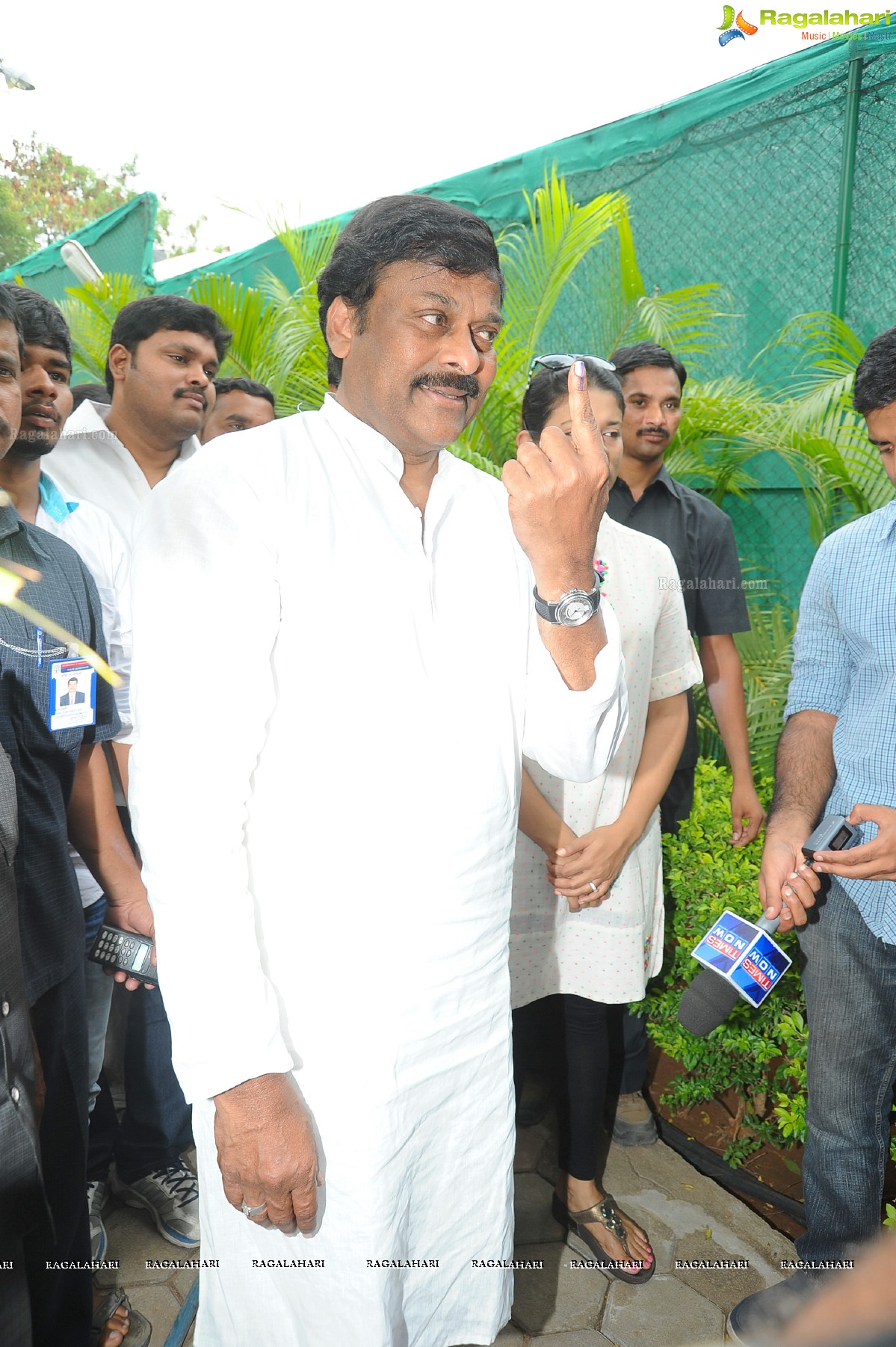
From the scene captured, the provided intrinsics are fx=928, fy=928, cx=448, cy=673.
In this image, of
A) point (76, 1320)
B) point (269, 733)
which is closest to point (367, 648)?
point (269, 733)

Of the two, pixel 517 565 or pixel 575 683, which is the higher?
pixel 517 565

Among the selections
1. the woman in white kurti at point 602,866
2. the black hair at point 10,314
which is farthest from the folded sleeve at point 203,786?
the woman in white kurti at point 602,866

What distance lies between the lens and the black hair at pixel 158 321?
2.97 metres

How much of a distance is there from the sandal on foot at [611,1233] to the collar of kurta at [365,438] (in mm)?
1874

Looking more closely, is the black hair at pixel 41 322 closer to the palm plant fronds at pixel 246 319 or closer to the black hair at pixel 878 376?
the black hair at pixel 878 376

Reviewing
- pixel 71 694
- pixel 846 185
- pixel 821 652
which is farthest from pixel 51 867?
pixel 846 185

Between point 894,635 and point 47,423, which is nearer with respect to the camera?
point 894,635

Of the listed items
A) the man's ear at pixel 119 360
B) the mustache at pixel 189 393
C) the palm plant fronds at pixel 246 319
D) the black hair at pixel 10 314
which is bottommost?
the black hair at pixel 10 314

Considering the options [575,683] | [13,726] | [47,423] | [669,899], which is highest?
[47,423]

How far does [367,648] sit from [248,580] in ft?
0.63

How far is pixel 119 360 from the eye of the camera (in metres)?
3.00

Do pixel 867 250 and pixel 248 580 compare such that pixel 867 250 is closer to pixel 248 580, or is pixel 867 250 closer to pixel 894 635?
pixel 894 635

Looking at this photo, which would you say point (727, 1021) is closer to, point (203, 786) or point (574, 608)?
point (574, 608)

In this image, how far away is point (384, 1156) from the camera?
133 centimetres
